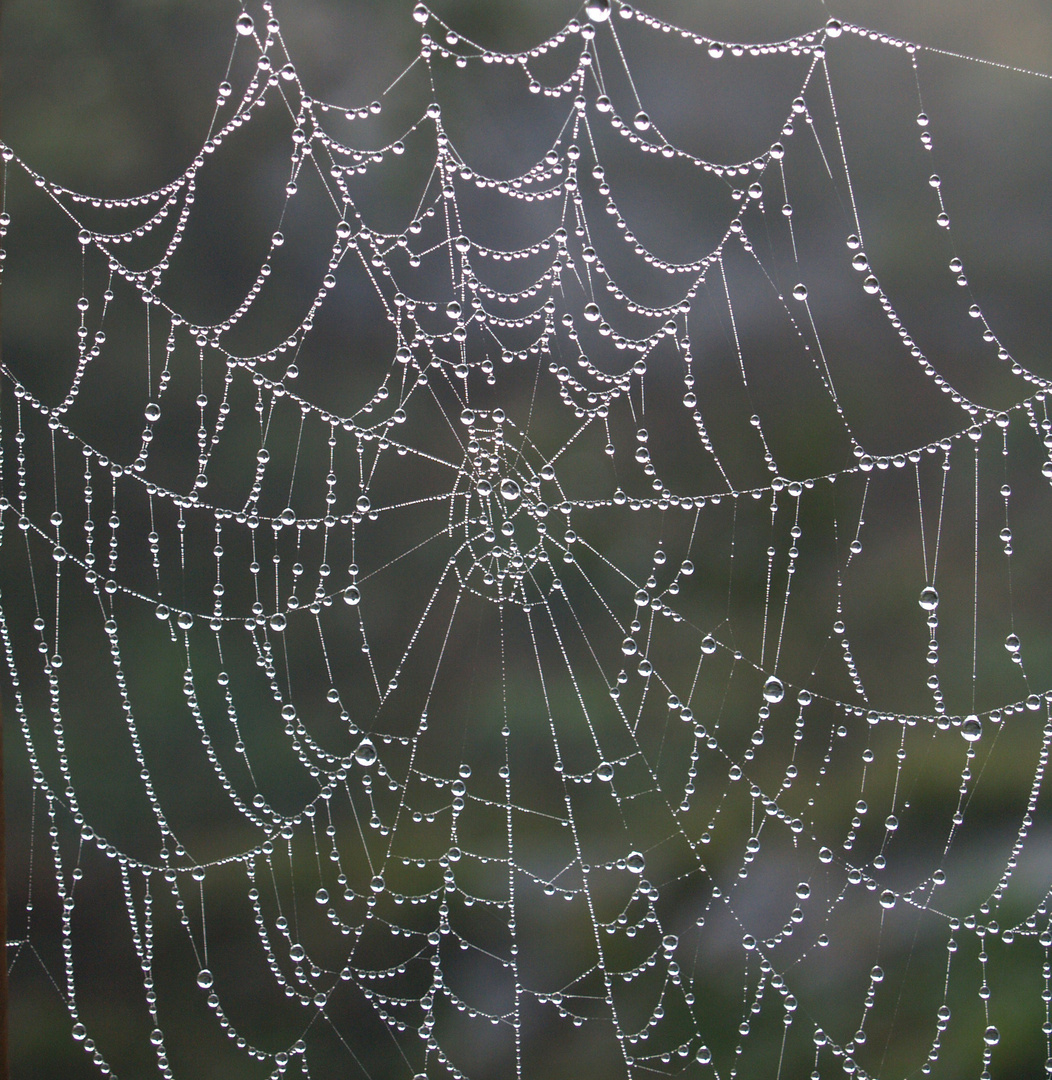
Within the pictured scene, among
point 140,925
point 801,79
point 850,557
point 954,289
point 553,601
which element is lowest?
point 140,925

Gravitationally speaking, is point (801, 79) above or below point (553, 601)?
above

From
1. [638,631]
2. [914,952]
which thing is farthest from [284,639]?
[914,952]

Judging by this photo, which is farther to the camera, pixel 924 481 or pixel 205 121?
pixel 205 121

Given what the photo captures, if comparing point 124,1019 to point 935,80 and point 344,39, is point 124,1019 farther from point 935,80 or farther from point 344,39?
point 935,80

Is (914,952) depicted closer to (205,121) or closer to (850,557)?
(850,557)

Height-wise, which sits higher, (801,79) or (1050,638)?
(801,79)

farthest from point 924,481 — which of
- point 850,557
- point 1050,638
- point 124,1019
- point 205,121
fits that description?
point 124,1019
